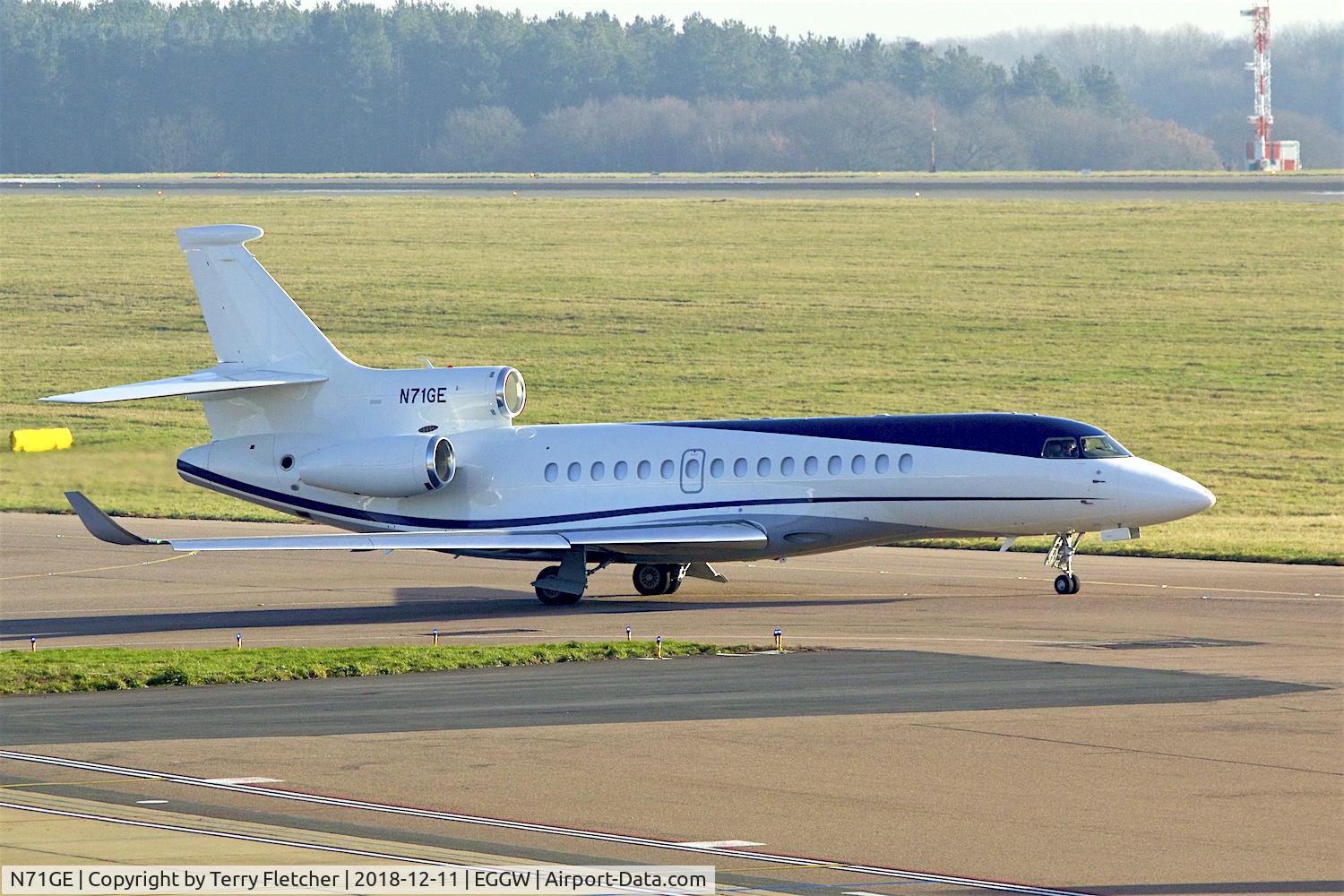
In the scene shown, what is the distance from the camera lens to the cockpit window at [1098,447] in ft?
108

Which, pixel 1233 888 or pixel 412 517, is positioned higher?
pixel 1233 888

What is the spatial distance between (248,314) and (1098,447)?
1567 cm

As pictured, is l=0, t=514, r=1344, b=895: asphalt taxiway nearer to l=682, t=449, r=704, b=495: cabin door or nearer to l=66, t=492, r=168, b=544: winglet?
l=66, t=492, r=168, b=544: winglet

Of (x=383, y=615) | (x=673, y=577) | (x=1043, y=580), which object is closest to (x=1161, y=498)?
(x=1043, y=580)

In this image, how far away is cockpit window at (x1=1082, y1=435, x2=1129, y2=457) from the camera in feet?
108

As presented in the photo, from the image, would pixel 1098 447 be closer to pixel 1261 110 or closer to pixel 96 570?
pixel 96 570

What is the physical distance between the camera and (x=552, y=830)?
15516 millimetres

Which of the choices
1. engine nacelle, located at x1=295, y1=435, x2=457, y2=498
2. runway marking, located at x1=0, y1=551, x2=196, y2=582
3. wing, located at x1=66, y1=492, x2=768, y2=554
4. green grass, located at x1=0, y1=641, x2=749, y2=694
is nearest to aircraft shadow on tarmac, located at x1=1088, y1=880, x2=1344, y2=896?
green grass, located at x1=0, y1=641, x2=749, y2=694

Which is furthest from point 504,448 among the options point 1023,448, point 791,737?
point 791,737

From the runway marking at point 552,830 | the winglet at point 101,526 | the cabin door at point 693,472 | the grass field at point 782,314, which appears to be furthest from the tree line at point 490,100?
the runway marking at point 552,830

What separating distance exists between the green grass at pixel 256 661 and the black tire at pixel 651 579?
807 cm

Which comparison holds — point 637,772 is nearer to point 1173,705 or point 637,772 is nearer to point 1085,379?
point 1173,705

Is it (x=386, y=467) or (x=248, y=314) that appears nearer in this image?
(x=386, y=467)

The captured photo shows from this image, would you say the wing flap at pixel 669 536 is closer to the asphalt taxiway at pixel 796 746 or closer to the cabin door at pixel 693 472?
the cabin door at pixel 693 472
